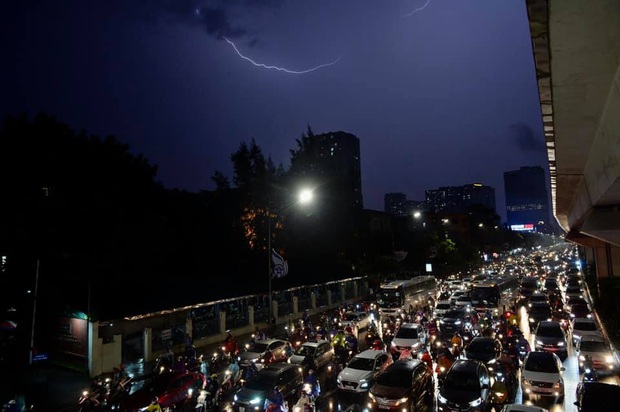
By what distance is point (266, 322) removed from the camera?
3141 centimetres

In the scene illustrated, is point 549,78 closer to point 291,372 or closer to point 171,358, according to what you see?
point 291,372

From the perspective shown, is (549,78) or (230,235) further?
(230,235)

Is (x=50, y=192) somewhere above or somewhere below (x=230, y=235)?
above

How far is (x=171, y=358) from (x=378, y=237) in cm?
3812

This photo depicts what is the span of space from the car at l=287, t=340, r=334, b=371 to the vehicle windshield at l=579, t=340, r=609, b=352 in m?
Answer: 10.6

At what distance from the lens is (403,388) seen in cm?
1312

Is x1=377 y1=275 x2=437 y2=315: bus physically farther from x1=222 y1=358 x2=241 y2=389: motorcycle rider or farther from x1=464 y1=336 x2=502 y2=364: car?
x1=222 y1=358 x2=241 y2=389: motorcycle rider

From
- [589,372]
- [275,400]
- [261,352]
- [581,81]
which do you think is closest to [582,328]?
[589,372]

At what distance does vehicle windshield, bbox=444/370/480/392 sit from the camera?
509 inches

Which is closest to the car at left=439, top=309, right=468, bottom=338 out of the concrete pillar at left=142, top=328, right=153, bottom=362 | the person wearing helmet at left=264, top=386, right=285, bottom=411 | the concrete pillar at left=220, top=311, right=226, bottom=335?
the concrete pillar at left=220, top=311, right=226, bottom=335

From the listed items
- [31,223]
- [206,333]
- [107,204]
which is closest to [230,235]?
[206,333]

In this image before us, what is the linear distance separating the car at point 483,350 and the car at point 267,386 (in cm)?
715

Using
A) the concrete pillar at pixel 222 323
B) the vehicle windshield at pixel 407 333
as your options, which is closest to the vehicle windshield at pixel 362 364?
the vehicle windshield at pixel 407 333

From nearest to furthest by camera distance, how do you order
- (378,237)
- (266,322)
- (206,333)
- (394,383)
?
(394,383)
(206,333)
(266,322)
(378,237)
